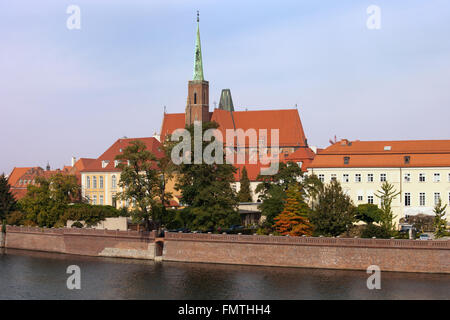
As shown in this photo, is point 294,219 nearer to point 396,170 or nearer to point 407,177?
point 396,170

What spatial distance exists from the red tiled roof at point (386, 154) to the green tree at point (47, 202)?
31768 mm

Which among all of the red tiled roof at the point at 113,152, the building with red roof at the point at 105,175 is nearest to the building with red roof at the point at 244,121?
the red tiled roof at the point at 113,152

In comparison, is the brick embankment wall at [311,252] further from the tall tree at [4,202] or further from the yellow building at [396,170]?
the tall tree at [4,202]

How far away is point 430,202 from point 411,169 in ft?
14.8

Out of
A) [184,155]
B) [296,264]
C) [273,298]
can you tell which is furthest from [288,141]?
[273,298]

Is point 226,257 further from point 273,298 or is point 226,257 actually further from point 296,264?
point 273,298

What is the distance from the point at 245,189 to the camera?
3846 inches

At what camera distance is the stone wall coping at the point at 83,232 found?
6888 centimetres

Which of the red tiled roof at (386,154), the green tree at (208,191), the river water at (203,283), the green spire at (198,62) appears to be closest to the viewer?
the river water at (203,283)

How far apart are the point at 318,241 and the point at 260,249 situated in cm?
588

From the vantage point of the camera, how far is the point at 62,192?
3290 inches

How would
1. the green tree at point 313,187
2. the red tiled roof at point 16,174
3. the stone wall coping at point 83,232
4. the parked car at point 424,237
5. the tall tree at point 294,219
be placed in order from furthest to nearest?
the red tiled roof at point 16,174, the stone wall coping at point 83,232, the green tree at point 313,187, the tall tree at point 294,219, the parked car at point 424,237

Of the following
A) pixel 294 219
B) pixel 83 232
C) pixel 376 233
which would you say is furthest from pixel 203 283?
pixel 83 232

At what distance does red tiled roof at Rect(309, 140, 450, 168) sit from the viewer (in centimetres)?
7600
